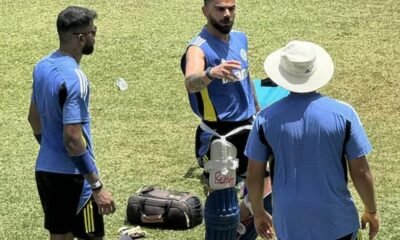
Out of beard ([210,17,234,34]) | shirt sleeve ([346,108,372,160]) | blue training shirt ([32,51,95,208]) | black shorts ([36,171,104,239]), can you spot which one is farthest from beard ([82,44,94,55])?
shirt sleeve ([346,108,372,160])

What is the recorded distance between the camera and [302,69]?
4.68 m

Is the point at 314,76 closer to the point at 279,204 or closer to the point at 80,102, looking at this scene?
the point at 279,204

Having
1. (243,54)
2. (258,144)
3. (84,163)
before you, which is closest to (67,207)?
(84,163)

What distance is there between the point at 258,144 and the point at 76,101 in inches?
51.6

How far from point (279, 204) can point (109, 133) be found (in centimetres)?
556

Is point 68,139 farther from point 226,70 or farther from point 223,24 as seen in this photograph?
point 223,24

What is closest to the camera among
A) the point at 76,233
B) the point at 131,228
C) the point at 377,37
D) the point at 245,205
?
the point at 76,233

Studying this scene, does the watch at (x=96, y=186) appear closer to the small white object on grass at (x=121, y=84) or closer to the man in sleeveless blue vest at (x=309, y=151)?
the man in sleeveless blue vest at (x=309, y=151)

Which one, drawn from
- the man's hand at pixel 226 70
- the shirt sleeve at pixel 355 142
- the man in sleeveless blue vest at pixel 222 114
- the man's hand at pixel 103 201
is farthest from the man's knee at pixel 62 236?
the shirt sleeve at pixel 355 142

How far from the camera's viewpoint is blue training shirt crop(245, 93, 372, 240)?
453cm

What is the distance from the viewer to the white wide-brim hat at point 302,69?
462cm

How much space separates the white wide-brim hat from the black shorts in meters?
1.66

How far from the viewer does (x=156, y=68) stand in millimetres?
12578

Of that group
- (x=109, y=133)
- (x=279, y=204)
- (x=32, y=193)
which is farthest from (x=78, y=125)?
(x=109, y=133)
